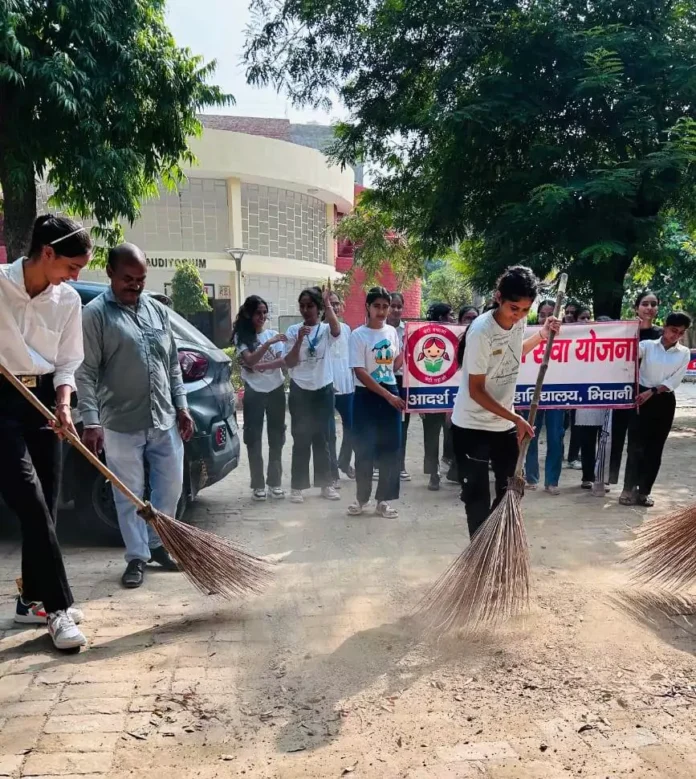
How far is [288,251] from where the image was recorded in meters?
23.2

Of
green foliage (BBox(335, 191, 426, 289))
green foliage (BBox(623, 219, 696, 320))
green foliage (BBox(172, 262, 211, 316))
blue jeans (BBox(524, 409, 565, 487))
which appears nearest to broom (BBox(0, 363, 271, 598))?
blue jeans (BBox(524, 409, 565, 487))

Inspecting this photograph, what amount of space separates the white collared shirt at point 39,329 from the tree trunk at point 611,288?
25.6 feet

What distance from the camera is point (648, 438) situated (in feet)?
18.8

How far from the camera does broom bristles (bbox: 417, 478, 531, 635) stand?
337 centimetres

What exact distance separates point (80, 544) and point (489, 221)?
7.76 meters

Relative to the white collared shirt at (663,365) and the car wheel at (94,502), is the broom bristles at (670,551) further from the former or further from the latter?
the car wheel at (94,502)

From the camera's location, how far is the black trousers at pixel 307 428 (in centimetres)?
615

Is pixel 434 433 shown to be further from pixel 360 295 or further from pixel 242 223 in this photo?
pixel 360 295

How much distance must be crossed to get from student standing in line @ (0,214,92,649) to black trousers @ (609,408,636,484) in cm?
477

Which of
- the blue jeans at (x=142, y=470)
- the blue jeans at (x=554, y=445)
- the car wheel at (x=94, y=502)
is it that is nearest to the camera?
the blue jeans at (x=142, y=470)

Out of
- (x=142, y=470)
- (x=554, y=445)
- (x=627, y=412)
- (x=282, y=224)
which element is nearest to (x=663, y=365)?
(x=627, y=412)

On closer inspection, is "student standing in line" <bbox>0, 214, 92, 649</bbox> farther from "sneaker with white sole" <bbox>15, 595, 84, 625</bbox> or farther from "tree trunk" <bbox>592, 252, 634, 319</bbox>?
"tree trunk" <bbox>592, 252, 634, 319</bbox>

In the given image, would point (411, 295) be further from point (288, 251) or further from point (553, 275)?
point (553, 275)

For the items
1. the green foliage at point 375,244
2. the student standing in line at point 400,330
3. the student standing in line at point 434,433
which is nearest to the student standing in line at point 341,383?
the student standing in line at point 400,330
